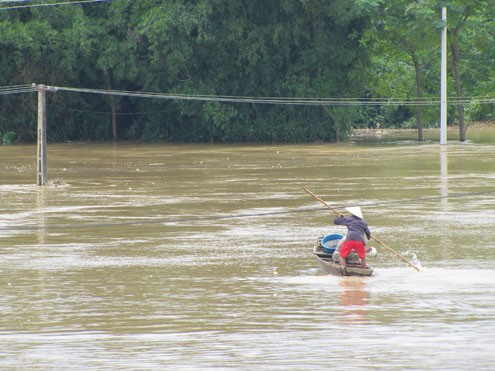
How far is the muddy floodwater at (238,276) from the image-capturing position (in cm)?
1222

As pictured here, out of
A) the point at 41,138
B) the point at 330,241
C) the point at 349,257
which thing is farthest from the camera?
the point at 41,138

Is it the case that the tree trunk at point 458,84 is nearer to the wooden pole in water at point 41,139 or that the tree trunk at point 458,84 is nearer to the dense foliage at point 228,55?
the dense foliage at point 228,55

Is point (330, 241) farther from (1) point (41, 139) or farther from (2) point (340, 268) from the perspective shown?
(1) point (41, 139)

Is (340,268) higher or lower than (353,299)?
higher

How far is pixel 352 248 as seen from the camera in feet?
56.7

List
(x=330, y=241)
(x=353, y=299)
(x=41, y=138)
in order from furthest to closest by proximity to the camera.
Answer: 1. (x=41, y=138)
2. (x=330, y=241)
3. (x=353, y=299)

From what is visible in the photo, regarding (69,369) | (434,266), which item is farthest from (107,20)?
(69,369)

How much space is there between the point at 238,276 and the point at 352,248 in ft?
6.19

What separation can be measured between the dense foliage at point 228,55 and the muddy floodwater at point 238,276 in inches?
780

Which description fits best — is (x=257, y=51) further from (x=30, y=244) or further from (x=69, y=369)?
(x=69, y=369)

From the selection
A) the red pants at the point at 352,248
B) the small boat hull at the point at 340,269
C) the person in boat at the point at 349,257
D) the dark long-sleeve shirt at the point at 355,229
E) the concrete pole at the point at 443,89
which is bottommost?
the small boat hull at the point at 340,269

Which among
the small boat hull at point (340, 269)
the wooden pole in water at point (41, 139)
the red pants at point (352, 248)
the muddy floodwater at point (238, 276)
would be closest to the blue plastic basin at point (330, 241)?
the muddy floodwater at point (238, 276)

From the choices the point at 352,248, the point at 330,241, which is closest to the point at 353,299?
the point at 352,248

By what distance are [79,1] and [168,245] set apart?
39.8 m
